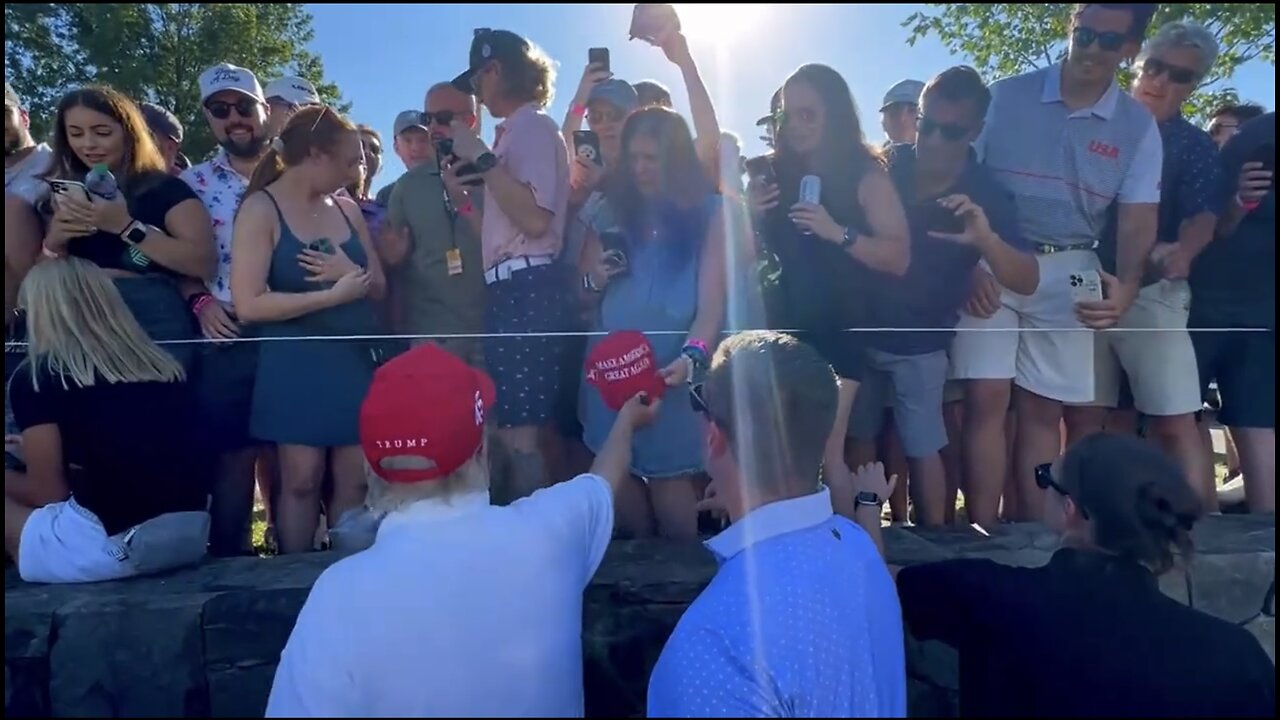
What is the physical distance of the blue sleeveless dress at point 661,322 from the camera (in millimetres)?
2969

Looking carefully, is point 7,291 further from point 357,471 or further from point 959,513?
point 959,513

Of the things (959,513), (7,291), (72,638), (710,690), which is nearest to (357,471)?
(72,638)

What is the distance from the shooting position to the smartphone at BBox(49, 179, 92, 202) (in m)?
2.83

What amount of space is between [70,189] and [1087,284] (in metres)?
3.30

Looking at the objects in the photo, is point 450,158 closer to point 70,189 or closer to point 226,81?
point 226,81

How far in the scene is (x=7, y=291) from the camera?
10.0 feet

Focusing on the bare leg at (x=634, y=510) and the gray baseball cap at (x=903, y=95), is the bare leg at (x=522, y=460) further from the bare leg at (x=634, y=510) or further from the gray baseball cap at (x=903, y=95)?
the gray baseball cap at (x=903, y=95)

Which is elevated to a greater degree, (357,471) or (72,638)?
(357,471)

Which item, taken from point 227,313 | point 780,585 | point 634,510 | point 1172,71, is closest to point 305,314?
point 227,313

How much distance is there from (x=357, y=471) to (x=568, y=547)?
1.47 metres

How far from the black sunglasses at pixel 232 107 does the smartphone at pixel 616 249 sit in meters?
1.51

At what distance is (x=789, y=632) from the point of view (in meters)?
1.57

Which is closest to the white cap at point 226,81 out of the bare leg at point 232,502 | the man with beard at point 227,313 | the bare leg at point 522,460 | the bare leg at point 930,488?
the man with beard at point 227,313

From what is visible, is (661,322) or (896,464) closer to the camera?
(661,322)
